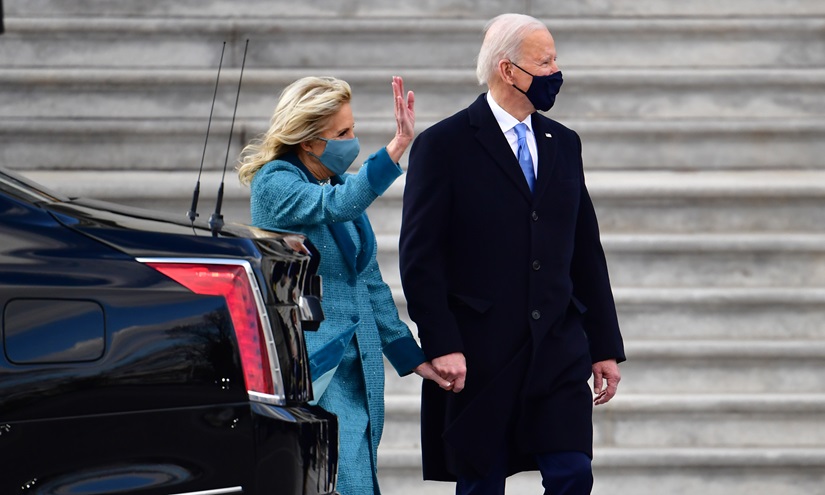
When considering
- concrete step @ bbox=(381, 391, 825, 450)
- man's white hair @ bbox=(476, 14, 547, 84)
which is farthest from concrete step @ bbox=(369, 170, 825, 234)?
man's white hair @ bbox=(476, 14, 547, 84)

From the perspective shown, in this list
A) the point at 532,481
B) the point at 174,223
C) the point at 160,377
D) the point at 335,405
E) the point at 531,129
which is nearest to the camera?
the point at 160,377

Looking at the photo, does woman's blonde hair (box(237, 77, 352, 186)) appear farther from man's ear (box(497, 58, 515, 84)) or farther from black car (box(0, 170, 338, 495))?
black car (box(0, 170, 338, 495))

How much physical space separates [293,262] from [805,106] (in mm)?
4884

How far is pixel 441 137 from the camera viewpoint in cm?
461

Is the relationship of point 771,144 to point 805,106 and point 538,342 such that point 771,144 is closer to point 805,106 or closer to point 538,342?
point 805,106

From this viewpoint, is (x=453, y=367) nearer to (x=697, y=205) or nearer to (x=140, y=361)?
(x=140, y=361)

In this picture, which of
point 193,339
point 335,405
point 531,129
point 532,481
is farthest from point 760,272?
point 193,339

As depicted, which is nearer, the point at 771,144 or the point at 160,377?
the point at 160,377

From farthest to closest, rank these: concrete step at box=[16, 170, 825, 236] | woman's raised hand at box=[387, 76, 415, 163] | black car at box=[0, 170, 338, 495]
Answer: concrete step at box=[16, 170, 825, 236]
woman's raised hand at box=[387, 76, 415, 163]
black car at box=[0, 170, 338, 495]

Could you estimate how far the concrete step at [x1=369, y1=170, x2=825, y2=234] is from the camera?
728 centimetres

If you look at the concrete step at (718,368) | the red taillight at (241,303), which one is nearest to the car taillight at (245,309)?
the red taillight at (241,303)

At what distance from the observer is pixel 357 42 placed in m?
8.00

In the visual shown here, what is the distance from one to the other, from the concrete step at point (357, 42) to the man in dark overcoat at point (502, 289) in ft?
10.9

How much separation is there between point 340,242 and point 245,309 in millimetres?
1182
